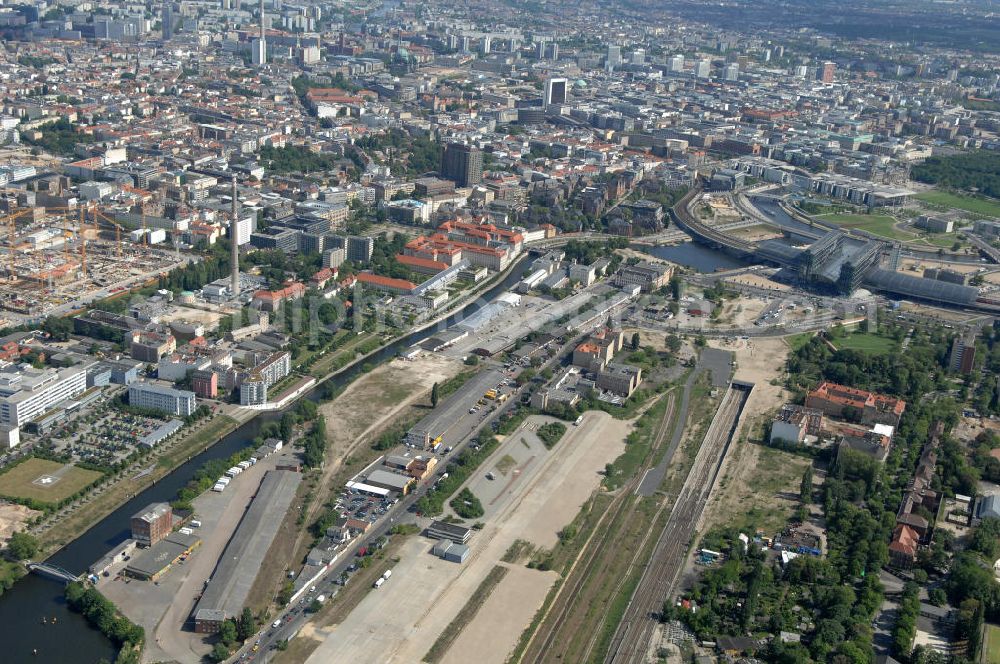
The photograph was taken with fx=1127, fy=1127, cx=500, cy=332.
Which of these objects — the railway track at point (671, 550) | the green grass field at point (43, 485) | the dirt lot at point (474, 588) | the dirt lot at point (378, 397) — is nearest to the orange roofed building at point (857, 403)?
the railway track at point (671, 550)

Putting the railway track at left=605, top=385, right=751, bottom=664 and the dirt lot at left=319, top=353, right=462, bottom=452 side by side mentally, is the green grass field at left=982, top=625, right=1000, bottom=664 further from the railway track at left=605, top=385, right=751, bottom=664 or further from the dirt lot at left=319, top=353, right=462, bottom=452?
the dirt lot at left=319, top=353, right=462, bottom=452

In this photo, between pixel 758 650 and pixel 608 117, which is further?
pixel 608 117

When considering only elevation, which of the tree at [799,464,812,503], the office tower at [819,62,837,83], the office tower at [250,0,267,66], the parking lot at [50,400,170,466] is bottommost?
the parking lot at [50,400,170,466]

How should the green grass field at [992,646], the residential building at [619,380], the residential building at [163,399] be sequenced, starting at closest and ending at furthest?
the green grass field at [992,646], the residential building at [163,399], the residential building at [619,380]

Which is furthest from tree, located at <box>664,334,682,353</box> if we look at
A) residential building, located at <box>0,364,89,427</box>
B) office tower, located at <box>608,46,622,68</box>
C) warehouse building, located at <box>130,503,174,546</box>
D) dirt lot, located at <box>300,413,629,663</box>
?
office tower, located at <box>608,46,622,68</box>

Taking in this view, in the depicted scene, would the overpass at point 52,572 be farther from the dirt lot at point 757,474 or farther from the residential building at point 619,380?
the residential building at point 619,380

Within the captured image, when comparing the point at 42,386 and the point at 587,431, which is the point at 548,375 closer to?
the point at 587,431

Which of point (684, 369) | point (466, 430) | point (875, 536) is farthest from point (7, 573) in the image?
point (684, 369)
